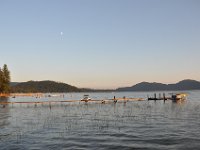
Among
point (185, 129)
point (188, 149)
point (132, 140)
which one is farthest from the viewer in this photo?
point (185, 129)

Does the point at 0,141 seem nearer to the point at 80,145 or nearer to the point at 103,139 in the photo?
the point at 80,145

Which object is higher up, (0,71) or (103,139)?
(0,71)

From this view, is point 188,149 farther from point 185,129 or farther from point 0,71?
point 0,71

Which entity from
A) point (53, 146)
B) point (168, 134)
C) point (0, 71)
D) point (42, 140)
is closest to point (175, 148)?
point (168, 134)

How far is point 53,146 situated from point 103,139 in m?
6.47

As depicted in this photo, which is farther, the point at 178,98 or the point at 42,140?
the point at 178,98

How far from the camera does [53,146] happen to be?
3262 cm

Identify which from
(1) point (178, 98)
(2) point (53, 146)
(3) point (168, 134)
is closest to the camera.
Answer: (2) point (53, 146)

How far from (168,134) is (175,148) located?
8.41m

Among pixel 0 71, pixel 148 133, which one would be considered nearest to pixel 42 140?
pixel 148 133

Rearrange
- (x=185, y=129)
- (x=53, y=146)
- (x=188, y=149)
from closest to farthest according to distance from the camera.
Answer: (x=188, y=149) → (x=53, y=146) → (x=185, y=129)

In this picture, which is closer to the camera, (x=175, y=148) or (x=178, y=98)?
(x=175, y=148)

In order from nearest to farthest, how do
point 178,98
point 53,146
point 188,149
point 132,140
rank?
point 188,149, point 53,146, point 132,140, point 178,98

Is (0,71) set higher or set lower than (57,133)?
higher
